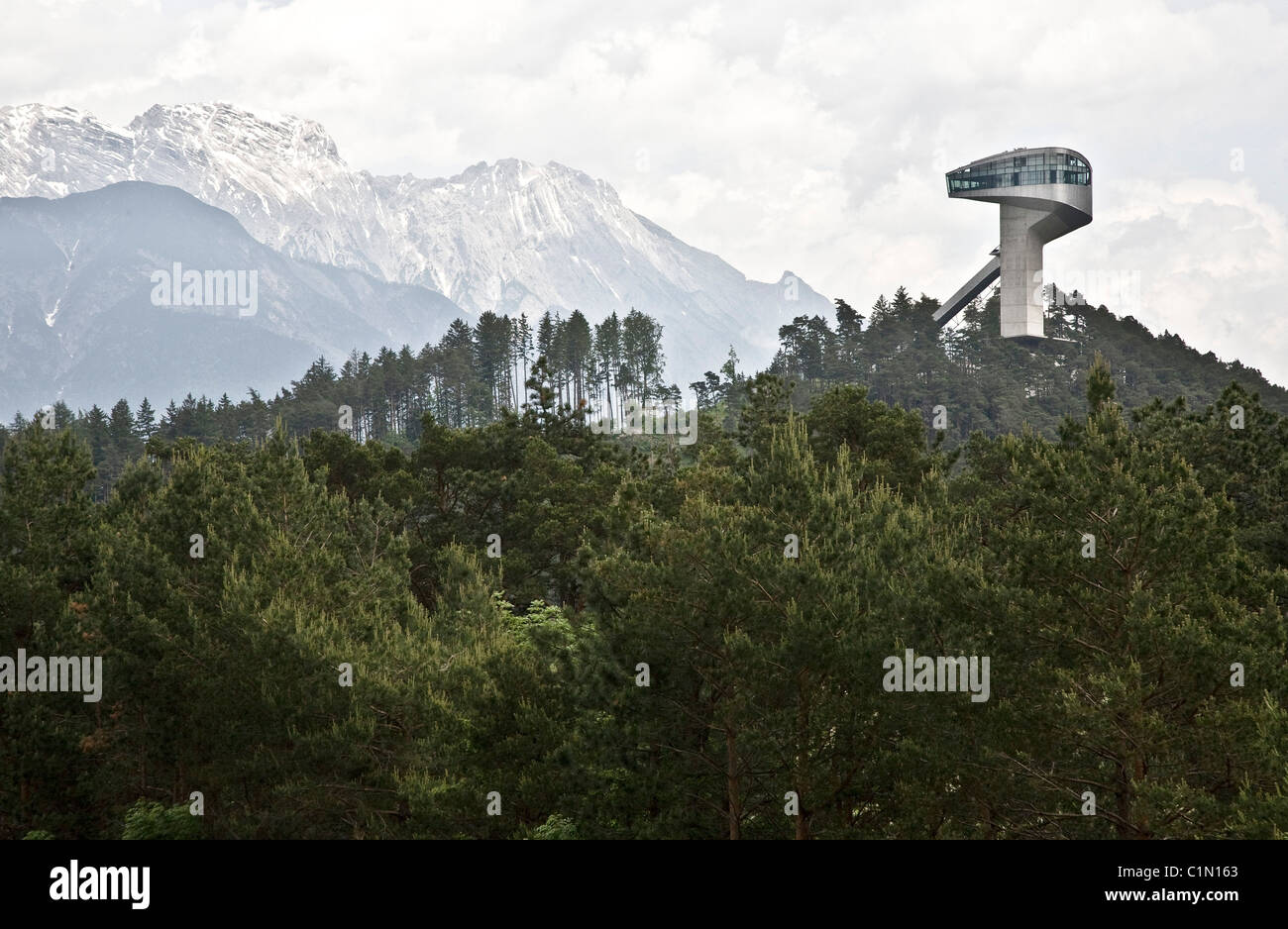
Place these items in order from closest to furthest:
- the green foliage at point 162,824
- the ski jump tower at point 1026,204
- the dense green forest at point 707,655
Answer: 1. the dense green forest at point 707,655
2. the green foliage at point 162,824
3. the ski jump tower at point 1026,204

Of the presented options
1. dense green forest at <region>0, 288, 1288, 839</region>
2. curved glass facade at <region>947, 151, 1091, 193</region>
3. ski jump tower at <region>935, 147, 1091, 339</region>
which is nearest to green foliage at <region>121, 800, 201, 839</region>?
dense green forest at <region>0, 288, 1288, 839</region>

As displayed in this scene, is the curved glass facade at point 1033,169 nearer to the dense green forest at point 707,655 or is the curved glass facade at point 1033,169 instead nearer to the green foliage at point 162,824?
the dense green forest at point 707,655

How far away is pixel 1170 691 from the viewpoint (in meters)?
23.0

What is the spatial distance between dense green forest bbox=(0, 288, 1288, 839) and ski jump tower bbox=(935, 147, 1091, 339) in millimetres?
96931

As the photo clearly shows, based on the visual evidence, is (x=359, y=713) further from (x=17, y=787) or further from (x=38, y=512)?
(x=38, y=512)

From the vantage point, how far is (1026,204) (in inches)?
5389

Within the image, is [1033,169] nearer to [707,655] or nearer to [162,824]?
[707,655]

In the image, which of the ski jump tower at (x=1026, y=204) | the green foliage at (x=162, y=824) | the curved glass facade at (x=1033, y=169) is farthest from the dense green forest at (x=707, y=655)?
the curved glass facade at (x=1033, y=169)

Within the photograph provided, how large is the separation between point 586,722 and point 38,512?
19442 mm

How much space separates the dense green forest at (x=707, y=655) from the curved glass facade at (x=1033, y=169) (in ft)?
321

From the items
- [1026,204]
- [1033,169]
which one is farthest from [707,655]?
[1033,169]

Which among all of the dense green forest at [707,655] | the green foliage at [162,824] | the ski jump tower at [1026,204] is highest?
the ski jump tower at [1026,204]

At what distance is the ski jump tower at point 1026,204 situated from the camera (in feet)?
447
